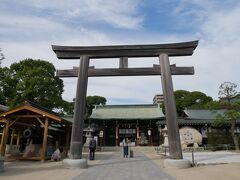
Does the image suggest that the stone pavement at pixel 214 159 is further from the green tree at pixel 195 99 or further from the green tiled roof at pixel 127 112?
the green tree at pixel 195 99

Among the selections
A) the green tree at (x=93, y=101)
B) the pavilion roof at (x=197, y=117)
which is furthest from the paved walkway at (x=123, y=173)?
the green tree at (x=93, y=101)

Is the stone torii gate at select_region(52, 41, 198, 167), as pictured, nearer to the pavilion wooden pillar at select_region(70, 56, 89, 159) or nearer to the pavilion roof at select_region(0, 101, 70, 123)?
the pavilion wooden pillar at select_region(70, 56, 89, 159)

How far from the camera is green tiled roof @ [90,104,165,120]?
35.2 m

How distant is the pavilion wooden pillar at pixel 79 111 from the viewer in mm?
10625

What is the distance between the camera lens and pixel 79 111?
11180 millimetres

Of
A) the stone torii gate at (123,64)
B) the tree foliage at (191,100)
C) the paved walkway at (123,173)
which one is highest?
the tree foliage at (191,100)

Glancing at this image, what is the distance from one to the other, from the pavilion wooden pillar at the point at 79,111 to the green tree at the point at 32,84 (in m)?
19.5

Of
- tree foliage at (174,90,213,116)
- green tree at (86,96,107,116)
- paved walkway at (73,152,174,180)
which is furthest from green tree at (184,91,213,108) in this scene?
paved walkway at (73,152,174,180)

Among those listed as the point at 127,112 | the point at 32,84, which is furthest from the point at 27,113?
the point at 127,112

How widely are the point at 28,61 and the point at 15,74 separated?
106 inches

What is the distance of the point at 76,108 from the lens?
1123cm

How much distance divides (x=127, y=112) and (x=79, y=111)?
28.2 m

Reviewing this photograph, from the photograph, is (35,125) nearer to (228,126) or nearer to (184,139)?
(184,139)

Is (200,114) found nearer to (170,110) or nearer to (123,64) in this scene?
(170,110)
